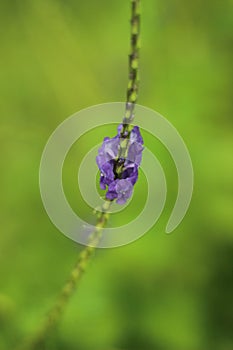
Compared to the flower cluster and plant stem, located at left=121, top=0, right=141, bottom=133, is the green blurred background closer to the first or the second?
the flower cluster

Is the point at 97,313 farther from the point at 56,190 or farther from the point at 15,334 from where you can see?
the point at 56,190

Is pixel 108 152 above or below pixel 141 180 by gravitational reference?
below

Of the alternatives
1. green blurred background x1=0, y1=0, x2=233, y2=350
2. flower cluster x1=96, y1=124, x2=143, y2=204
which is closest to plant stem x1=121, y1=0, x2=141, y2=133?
flower cluster x1=96, y1=124, x2=143, y2=204

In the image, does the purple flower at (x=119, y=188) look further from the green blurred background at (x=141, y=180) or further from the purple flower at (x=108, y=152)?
the green blurred background at (x=141, y=180)

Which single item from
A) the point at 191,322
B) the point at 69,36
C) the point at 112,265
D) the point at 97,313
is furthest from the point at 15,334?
the point at 69,36

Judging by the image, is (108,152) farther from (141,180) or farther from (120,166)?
(141,180)

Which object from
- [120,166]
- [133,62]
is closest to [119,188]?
[120,166]

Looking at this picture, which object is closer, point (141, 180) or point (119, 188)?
point (119, 188)
